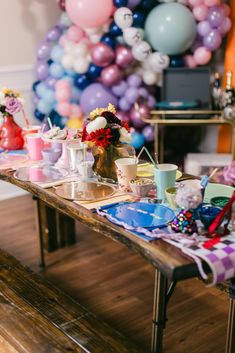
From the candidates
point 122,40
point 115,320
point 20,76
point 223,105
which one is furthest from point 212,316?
point 20,76

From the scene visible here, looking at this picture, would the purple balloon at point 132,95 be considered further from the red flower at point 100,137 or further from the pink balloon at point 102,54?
the red flower at point 100,137

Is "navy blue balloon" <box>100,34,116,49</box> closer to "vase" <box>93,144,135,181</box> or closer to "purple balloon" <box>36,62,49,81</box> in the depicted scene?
"purple balloon" <box>36,62,49,81</box>

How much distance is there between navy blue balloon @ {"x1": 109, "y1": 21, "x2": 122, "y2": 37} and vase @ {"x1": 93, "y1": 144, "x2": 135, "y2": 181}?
2012mm

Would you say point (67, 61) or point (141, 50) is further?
point (67, 61)

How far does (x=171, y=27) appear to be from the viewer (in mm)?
3578

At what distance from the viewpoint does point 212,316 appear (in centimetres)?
233

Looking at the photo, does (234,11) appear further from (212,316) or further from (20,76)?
(212,316)

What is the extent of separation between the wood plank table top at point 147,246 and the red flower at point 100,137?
27 cm

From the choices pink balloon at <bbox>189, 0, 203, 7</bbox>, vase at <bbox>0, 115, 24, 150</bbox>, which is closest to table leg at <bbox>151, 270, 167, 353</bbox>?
vase at <bbox>0, 115, 24, 150</bbox>

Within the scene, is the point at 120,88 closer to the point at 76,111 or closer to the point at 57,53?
the point at 76,111

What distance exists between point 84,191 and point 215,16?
2314 mm

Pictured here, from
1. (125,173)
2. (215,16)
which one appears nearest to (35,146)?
(125,173)

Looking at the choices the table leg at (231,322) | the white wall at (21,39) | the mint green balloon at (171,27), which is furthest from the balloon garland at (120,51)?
the table leg at (231,322)

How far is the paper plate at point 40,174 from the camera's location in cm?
200
